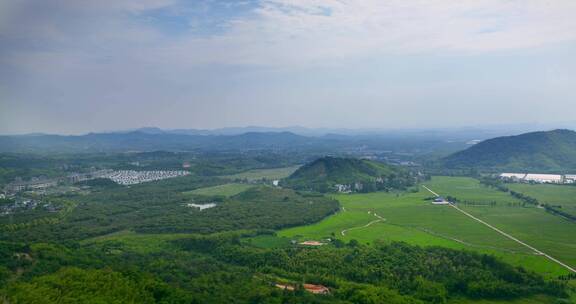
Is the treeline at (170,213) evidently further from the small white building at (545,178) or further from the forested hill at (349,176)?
the small white building at (545,178)

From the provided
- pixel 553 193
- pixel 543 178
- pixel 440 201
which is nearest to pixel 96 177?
pixel 440 201

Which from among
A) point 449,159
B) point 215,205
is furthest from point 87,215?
point 449,159

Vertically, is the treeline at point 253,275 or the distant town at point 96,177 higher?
the distant town at point 96,177

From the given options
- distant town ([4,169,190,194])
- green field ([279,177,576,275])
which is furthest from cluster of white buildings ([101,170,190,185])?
green field ([279,177,576,275])

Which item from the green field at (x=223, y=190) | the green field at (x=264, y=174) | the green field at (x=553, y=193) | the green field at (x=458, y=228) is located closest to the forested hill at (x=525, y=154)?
the green field at (x=553, y=193)

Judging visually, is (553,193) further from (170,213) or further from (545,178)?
(170,213)

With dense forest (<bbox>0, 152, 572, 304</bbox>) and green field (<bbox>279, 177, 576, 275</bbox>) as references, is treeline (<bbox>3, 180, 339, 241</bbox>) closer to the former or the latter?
dense forest (<bbox>0, 152, 572, 304</bbox>)
